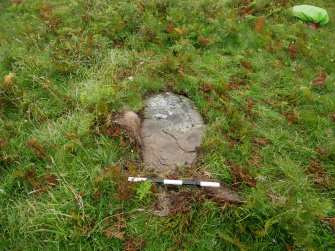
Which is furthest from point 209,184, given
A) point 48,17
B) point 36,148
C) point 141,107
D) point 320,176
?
point 48,17

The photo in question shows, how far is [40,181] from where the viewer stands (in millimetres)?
4238

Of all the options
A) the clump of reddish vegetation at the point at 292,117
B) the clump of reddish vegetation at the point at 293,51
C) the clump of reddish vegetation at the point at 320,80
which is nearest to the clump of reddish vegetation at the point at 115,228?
the clump of reddish vegetation at the point at 292,117

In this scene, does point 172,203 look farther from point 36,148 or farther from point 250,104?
point 250,104

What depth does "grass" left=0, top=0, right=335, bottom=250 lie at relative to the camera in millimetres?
3838

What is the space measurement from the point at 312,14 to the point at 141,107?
16.8ft

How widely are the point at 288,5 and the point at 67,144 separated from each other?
6692 millimetres

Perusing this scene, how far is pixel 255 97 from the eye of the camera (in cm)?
565

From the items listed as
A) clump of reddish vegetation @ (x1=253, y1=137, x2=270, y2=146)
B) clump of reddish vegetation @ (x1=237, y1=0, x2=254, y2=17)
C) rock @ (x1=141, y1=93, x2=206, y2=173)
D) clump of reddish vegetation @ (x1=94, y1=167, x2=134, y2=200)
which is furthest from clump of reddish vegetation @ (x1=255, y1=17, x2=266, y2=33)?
clump of reddish vegetation @ (x1=94, y1=167, x2=134, y2=200)

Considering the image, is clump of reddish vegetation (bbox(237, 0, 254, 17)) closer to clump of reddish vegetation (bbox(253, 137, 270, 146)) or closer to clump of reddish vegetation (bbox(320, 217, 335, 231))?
clump of reddish vegetation (bbox(253, 137, 270, 146))

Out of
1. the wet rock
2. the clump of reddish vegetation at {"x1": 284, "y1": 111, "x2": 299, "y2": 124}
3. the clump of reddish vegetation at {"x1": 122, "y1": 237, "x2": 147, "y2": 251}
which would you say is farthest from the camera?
the clump of reddish vegetation at {"x1": 284, "y1": 111, "x2": 299, "y2": 124}

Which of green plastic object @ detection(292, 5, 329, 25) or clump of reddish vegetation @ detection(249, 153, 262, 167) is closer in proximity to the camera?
clump of reddish vegetation @ detection(249, 153, 262, 167)

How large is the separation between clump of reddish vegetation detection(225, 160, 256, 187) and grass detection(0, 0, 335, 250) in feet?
0.06

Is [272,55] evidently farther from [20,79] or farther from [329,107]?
[20,79]

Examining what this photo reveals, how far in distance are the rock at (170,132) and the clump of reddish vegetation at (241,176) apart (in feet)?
1.98
